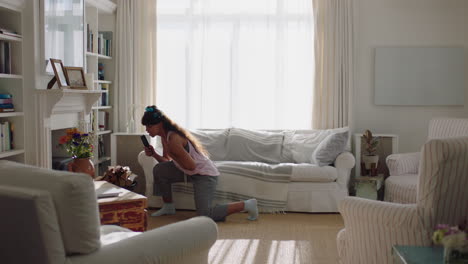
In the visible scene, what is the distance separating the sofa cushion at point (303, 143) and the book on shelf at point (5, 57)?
122 inches

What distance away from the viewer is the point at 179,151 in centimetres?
493

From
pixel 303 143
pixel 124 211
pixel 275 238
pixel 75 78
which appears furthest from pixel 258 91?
pixel 124 211

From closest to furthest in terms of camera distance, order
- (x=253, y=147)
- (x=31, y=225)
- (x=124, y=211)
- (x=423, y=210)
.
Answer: (x=31, y=225) < (x=423, y=210) < (x=124, y=211) < (x=253, y=147)

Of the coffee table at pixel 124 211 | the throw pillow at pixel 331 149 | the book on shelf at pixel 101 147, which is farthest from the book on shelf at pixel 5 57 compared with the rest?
the throw pillow at pixel 331 149

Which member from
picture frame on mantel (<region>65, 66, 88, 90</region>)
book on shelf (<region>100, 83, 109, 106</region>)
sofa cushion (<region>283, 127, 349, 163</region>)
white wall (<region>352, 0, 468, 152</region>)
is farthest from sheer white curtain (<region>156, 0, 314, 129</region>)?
picture frame on mantel (<region>65, 66, 88, 90</region>)

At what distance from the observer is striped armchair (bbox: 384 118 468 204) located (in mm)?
4973

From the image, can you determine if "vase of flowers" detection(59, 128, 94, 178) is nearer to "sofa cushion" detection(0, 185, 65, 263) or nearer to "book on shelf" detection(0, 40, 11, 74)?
"book on shelf" detection(0, 40, 11, 74)

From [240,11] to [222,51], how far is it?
0.53m

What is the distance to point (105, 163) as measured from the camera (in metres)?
6.81

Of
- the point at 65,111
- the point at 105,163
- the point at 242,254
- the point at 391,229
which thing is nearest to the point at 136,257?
the point at 391,229

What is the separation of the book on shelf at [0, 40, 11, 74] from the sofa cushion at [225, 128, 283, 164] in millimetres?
2599

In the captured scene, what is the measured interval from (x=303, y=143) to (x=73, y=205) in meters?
4.41

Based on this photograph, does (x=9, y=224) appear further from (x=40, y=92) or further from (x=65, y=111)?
(x=65, y=111)

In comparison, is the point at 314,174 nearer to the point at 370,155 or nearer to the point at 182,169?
the point at 370,155
